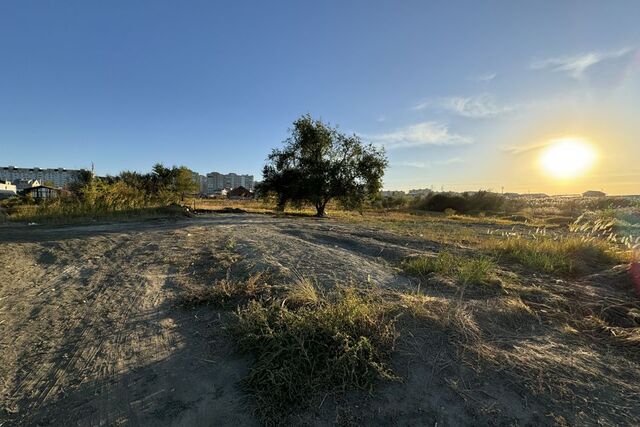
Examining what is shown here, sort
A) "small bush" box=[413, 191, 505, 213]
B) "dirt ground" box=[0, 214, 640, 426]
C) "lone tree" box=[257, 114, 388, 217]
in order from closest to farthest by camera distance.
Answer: "dirt ground" box=[0, 214, 640, 426] → "lone tree" box=[257, 114, 388, 217] → "small bush" box=[413, 191, 505, 213]

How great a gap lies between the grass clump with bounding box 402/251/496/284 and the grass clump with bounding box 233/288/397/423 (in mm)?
2172

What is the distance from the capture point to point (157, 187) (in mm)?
23297

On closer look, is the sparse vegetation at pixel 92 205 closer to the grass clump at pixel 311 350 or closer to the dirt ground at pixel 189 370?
the dirt ground at pixel 189 370

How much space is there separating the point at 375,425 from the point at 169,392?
4.93 ft

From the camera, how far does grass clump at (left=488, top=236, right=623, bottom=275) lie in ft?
21.2

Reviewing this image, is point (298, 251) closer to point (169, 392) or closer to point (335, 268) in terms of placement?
point (335, 268)

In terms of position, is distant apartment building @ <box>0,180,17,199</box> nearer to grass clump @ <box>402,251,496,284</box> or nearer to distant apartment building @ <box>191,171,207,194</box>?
distant apartment building @ <box>191,171,207,194</box>

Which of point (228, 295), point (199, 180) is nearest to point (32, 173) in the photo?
point (199, 180)

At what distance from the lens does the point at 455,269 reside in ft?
17.9

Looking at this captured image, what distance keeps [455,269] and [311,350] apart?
3523mm

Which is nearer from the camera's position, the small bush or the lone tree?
the lone tree

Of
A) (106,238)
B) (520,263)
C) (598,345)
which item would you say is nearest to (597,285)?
(520,263)

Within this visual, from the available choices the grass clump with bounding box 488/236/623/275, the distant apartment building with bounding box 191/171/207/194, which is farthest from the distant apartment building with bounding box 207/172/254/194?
the grass clump with bounding box 488/236/623/275

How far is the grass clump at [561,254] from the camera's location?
6.45 meters
